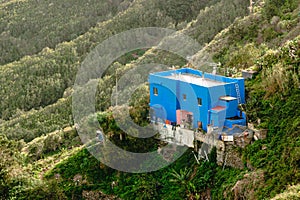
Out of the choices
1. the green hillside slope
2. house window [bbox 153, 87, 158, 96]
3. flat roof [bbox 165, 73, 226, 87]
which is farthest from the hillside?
the green hillside slope

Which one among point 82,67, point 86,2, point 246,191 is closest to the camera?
point 246,191

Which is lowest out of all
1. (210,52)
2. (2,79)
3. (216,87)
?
(2,79)

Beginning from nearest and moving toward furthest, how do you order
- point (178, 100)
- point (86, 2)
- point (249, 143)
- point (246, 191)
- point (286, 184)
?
point (286, 184)
point (246, 191)
point (249, 143)
point (178, 100)
point (86, 2)

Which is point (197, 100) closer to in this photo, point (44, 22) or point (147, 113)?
point (147, 113)

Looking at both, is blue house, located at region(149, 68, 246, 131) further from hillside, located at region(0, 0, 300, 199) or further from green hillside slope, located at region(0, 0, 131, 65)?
green hillside slope, located at region(0, 0, 131, 65)

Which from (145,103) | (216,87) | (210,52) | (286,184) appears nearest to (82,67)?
(210,52)

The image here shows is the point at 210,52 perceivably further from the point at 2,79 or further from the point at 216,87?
the point at 2,79
